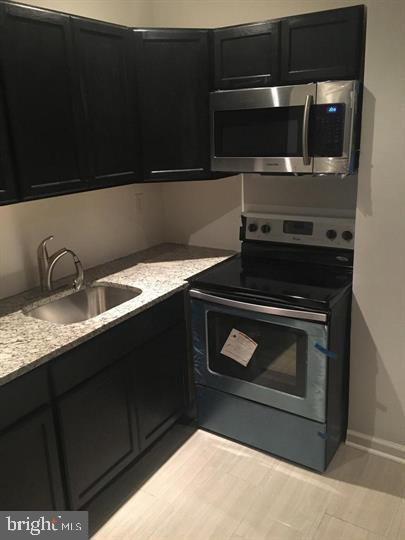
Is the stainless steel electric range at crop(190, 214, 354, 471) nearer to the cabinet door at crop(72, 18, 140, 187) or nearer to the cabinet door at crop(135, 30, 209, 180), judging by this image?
the cabinet door at crop(135, 30, 209, 180)

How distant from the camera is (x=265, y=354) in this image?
7.25 feet

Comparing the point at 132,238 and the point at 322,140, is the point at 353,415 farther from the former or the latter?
the point at 132,238

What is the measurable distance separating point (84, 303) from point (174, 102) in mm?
1146

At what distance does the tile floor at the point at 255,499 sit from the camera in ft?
6.25

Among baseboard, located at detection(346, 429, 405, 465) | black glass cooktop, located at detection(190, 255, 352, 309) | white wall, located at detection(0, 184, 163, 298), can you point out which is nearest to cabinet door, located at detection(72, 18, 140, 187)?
white wall, located at detection(0, 184, 163, 298)

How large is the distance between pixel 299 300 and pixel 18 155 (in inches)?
52.5

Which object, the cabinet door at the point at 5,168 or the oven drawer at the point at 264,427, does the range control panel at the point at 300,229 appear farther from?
the cabinet door at the point at 5,168

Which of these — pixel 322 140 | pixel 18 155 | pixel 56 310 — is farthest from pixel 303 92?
pixel 56 310

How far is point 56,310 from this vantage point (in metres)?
2.23

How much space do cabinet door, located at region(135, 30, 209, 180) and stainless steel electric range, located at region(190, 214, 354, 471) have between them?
57 centimetres

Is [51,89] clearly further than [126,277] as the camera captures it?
No

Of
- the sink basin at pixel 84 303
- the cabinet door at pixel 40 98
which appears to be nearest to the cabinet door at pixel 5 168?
the cabinet door at pixel 40 98

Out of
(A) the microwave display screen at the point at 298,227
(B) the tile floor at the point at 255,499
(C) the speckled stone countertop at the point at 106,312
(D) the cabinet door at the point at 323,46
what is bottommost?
(B) the tile floor at the point at 255,499

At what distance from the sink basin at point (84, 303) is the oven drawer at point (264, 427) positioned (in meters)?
0.66
